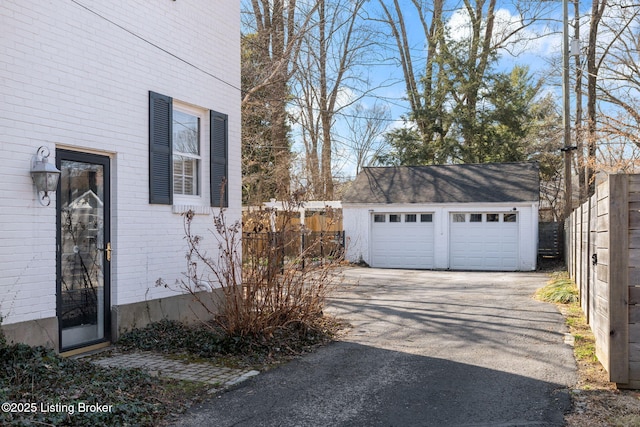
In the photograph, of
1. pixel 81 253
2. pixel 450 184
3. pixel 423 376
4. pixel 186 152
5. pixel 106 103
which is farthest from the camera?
pixel 450 184

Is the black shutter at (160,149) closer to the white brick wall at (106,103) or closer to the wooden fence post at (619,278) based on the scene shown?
the white brick wall at (106,103)

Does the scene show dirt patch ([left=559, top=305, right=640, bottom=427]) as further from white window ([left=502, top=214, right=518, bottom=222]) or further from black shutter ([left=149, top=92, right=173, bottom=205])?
white window ([left=502, top=214, right=518, bottom=222])

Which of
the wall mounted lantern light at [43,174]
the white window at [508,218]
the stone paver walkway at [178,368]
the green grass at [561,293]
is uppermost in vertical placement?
the wall mounted lantern light at [43,174]

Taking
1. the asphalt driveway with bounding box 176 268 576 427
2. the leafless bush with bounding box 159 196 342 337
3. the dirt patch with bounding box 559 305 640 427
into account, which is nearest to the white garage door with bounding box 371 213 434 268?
the asphalt driveway with bounding box 176 268 576 427

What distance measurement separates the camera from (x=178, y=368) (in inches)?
232

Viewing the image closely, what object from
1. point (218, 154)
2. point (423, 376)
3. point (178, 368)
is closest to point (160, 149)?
point (218, 154)

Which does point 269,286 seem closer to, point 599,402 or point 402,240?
point 599,402

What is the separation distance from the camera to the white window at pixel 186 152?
818 cm

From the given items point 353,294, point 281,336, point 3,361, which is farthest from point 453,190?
point 3,361

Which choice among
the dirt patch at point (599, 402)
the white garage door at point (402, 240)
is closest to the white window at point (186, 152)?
the dirt patch at point (599, 402)

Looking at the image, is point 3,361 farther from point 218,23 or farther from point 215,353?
point 218,23

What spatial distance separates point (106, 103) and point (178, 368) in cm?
341

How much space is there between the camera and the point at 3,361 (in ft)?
16.2

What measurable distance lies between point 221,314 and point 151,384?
1.92 m
